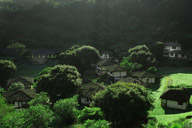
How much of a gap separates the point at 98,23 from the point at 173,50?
46.7 m

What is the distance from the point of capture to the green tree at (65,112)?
83.6 feet

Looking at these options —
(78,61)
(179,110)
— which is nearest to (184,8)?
(78,61)

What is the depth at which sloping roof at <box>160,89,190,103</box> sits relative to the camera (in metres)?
27.3

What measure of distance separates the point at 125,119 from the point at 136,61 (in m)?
33.3

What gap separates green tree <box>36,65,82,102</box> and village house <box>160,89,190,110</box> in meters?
16.5

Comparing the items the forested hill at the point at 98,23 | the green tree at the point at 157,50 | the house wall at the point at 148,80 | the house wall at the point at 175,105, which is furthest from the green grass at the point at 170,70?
the house wall at the point at 175,105

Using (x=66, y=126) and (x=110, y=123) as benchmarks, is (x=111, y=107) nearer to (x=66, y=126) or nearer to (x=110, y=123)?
(x=110, y=123)

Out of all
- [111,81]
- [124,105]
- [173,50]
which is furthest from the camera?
[173,50]

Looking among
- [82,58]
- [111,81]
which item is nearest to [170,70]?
[111,81]

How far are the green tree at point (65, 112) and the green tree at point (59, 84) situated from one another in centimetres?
739

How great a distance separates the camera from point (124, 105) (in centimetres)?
2102

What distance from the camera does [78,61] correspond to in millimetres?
57781

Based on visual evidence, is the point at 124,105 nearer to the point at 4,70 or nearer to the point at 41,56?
the point at 4,70

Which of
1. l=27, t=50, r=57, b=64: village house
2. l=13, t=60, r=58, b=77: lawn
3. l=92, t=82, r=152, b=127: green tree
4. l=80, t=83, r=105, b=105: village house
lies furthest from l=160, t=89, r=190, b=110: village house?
l=27, t=50, r=57, b=64: village house
